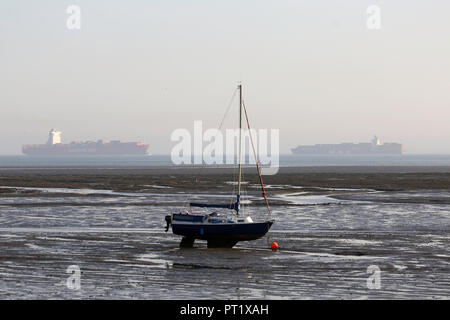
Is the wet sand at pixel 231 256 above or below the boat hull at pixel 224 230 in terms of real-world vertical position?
below

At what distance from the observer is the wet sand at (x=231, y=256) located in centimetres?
1927

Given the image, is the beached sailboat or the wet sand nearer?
the wet sand

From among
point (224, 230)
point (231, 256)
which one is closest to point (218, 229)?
point (224, 230)

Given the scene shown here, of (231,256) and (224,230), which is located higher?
(224,230)

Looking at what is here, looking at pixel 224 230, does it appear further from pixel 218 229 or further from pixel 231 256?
pixel 231 256

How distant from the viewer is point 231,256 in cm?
2619

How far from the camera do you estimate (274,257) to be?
84.2 feet

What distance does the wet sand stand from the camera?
1927 cm

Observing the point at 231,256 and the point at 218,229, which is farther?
the point at 218,229

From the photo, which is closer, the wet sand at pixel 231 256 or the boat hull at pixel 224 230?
the wet sand at pixel 231 256

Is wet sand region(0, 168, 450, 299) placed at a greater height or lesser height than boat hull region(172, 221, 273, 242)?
lesser

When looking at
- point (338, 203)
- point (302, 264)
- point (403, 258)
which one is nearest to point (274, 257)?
point (302, 264)
